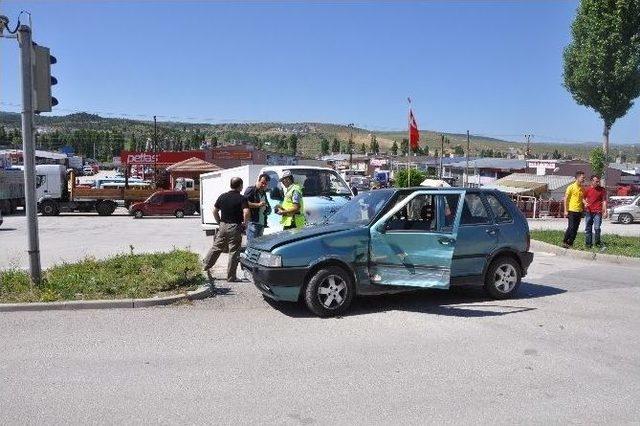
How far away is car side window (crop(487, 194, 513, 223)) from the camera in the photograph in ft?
27.5

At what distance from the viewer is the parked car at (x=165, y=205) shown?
3337 centimetres

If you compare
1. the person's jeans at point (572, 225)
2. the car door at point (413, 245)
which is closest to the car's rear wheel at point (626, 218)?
the person's jeans at point (572, 225)

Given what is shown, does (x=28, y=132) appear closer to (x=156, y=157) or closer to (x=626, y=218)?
(x=626, y=218)

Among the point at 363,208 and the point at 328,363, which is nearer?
the point at 328,363

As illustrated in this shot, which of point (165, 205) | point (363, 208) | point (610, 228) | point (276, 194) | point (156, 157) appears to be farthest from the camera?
point (156, 157)

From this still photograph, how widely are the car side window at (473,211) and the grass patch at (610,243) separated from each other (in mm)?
6418

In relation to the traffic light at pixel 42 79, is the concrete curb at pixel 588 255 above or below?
below

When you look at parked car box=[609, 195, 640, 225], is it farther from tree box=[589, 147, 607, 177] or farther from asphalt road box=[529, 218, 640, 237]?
tree box=[589, 147, 607, 177]

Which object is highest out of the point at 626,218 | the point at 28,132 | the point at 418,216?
the point at 28,132

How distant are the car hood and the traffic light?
354 cm

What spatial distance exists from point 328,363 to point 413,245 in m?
2.60

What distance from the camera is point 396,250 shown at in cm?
757

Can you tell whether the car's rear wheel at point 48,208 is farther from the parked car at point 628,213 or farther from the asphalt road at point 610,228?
the parked car at point 628,213

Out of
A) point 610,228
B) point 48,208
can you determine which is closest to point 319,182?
point 610,228
